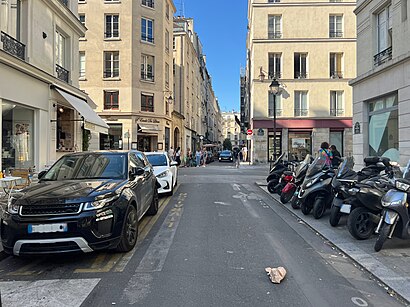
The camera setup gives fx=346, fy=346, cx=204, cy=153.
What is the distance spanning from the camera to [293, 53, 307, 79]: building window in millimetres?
33562

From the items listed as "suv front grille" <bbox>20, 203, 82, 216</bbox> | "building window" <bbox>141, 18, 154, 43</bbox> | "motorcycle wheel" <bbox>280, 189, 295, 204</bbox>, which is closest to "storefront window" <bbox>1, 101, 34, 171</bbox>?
"suv front grille" <bbox>20, 203, 82, 216</bbox>

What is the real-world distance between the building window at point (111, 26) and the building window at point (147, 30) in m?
2.22

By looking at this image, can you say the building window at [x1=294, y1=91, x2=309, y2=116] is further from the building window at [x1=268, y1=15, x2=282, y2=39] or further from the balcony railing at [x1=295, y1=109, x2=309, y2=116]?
the building window at [x1=268, y1=15, x2=282, y2=39]

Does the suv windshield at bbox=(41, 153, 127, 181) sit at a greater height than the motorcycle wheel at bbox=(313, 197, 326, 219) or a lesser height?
greater

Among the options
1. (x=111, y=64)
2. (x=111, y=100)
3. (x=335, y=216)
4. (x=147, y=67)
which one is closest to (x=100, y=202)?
(x=335, y=216)

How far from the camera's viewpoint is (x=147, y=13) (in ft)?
103

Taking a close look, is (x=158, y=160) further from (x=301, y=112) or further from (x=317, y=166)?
(x=301, y=112)

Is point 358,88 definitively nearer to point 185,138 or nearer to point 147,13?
point 147,13

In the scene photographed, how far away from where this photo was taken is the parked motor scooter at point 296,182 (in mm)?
9203

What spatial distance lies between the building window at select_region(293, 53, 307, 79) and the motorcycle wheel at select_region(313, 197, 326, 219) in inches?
1083

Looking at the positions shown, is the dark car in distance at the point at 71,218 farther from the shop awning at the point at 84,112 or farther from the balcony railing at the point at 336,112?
the balcony railing at the point at 336,112

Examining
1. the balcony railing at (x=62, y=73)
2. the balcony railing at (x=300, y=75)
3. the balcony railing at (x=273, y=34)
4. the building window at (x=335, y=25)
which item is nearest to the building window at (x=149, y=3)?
the balcony railing at (x=273, y=34)

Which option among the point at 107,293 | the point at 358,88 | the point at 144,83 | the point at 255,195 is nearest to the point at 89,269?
the point at 107,293

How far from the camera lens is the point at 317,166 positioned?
828 cm
